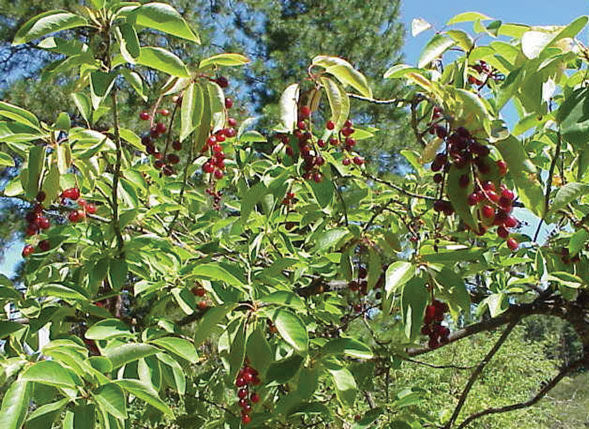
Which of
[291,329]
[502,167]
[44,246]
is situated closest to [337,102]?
[502,167]

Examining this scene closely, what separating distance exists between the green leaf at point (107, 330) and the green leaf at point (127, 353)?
0.11m

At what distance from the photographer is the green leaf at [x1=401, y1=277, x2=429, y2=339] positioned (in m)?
1.12

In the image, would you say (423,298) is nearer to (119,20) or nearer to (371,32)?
(119,20)

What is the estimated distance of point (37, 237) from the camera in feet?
4.74

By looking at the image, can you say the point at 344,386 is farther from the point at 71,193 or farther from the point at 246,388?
the point at 71,193

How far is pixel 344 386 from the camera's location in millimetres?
1335

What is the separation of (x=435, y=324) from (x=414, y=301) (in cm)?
30

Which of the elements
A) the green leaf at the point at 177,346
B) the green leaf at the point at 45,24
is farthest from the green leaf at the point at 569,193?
the green leaf at the point at 45,24

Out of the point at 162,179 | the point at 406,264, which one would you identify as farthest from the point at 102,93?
the point at 162,179

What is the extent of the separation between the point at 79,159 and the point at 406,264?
2.53 feet

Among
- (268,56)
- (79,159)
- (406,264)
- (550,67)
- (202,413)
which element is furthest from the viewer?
(268,56)

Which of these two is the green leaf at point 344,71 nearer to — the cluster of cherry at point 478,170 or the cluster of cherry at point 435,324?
the cluster of cherry at point 478,170

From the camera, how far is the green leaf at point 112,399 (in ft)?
3.02

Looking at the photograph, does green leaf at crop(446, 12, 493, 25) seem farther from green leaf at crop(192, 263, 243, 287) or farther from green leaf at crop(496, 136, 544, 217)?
green leaf at crop(192, 263, 243, 287)
